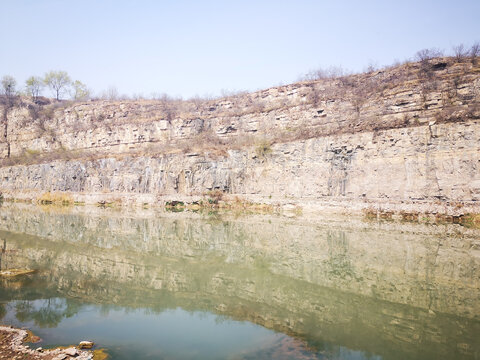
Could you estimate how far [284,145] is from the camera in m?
35.8

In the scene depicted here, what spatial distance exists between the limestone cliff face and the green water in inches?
426

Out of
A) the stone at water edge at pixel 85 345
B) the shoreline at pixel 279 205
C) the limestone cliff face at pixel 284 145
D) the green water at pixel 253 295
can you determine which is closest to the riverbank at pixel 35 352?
the stone at water edge at pixel 85 345

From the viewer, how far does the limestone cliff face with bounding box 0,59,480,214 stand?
26516mm

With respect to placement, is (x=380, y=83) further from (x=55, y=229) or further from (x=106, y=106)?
(x=106, y=106)

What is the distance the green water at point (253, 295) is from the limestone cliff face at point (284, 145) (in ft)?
35.5

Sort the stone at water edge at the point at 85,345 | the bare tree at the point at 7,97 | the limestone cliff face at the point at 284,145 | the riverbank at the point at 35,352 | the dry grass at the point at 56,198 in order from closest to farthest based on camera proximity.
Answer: the riverbank at the point at 35,352 < the stone at water edge at the point at 85,345 < the limestone cliff face at the point at 284,145 < the dry grass at the point at 56,198 < the bare tree at the point at 7,97

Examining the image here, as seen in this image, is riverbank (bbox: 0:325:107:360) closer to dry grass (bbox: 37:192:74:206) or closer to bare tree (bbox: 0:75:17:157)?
dry grass (bbox: 37:192:74:206)

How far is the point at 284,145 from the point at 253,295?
27921mm

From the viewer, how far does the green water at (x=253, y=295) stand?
6.40 meters

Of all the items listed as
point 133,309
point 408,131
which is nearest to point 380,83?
point 408,131

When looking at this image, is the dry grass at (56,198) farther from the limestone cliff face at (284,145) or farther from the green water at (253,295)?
the green water at (253,295)

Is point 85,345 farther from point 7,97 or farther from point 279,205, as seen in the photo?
point 7,97

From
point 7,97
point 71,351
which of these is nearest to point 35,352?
point 71,351

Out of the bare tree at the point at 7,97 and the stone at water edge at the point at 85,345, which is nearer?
the stone at water edge at the point at 85,345
